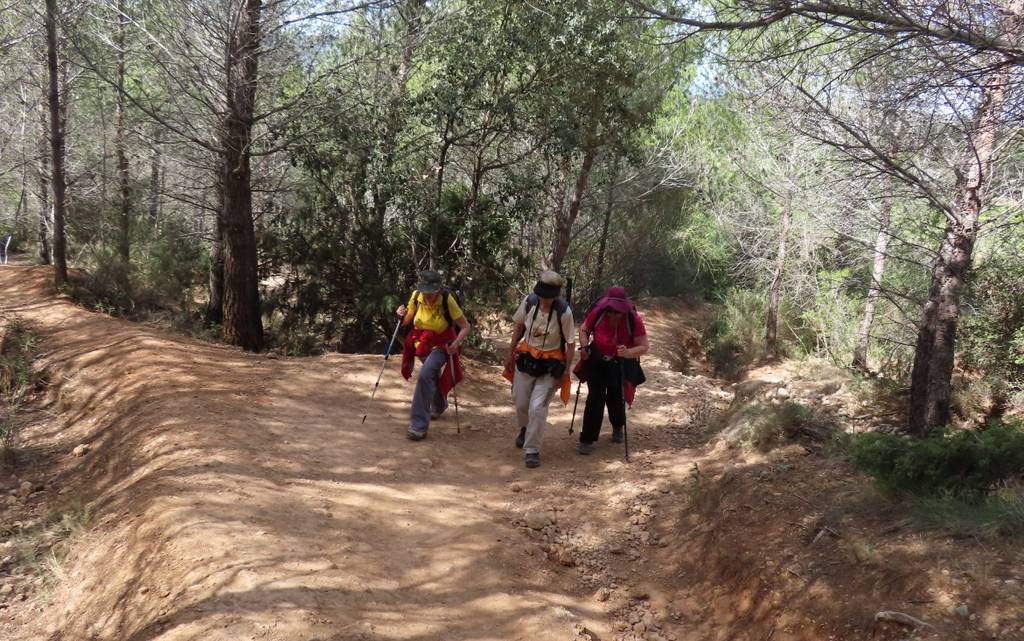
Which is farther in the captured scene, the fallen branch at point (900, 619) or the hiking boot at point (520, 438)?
the hiking boot at point (520, 438)

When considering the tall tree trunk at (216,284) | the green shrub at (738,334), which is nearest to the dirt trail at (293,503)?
the tall tree trunk at (216,284)

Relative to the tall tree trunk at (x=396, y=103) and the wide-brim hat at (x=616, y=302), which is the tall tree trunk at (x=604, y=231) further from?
the wide-brim hat at (x=616, y=302)

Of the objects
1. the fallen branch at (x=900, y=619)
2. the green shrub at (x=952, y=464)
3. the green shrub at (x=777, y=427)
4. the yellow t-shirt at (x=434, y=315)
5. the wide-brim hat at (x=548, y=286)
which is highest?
the wide-brim hat at (x=548, y=286)

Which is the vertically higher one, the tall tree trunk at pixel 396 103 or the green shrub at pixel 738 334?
the tall tree trunk at pixel 396 103

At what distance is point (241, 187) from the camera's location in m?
10.0

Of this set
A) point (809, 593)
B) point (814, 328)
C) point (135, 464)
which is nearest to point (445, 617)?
point (809, 593)

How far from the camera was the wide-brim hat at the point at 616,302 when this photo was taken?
669 cm

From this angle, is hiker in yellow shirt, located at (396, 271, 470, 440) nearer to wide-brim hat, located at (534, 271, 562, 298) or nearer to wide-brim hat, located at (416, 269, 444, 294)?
wide-brim hat, located at (416, 269, 444, 294)

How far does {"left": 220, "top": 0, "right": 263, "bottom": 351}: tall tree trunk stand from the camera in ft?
30.2

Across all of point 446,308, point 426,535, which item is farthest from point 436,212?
point 426,535

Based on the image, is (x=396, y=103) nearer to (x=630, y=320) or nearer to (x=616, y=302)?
(x=616, y=302)

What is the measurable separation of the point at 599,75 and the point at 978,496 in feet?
26.1

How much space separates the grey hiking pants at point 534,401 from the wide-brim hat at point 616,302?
3.00ft

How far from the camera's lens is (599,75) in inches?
408
